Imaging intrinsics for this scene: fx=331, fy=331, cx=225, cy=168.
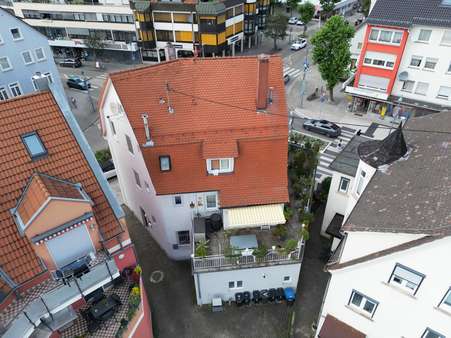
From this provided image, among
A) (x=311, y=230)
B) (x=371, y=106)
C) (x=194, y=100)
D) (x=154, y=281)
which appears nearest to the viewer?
(x=194, y=100)

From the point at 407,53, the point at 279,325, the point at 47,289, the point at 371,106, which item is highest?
the point at 407,53

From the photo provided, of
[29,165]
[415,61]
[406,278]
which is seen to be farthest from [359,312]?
[415,61]

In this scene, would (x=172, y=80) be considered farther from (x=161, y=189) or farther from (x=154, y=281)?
(x=154, y=281)

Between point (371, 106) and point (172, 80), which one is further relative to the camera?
point (371, 106)

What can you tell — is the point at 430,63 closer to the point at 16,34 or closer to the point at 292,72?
the point at 292,72

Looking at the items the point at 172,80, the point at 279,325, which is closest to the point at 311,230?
the point at 279,325

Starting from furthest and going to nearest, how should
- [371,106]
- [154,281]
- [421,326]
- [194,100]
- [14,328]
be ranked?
[371,106] → [154,281] → [194,100] → [421,326] → [14,328]

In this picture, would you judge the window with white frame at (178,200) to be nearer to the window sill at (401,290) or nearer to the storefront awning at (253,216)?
the storefront awning at (253,216)
